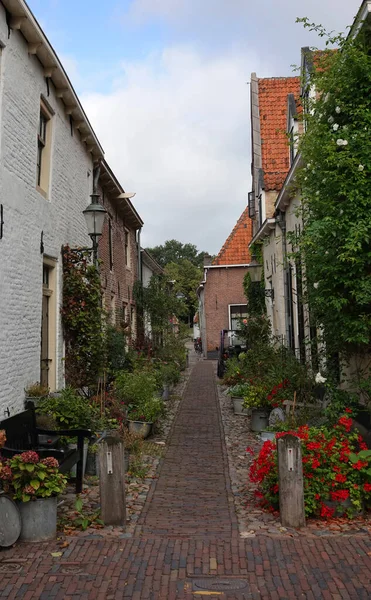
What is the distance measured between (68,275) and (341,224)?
17.6ft

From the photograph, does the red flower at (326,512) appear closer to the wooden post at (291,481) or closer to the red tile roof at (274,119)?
the wooden post at (291,481)

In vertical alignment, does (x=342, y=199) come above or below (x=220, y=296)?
below

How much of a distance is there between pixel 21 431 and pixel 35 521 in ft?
5.07

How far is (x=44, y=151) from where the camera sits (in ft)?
29.3

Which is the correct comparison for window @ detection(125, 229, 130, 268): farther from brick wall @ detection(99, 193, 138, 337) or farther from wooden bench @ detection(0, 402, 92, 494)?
wooden bench @ detection(0, 402, 92, 494)

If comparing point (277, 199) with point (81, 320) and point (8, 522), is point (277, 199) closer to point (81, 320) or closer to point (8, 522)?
point (81, 320)

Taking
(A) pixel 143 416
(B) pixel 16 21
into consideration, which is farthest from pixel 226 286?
(B) pixel 16 21

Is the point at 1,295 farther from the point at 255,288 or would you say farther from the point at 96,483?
the point at 255,288

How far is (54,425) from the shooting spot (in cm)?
693

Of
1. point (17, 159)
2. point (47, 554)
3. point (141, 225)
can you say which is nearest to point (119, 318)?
point (141, 225)

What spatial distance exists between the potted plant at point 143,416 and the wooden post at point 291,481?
13.6ft

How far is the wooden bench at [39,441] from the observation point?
5406 mm

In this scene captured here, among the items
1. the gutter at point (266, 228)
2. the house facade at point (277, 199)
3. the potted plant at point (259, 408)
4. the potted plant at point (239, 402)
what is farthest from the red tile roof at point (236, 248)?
the potted plant at point (259, 408)

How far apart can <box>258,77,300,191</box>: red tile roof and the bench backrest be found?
12.4 m
